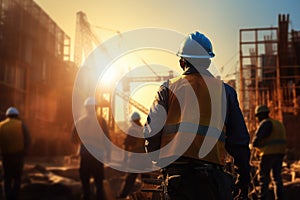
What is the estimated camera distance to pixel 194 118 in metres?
3.08

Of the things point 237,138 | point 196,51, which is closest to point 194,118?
point 237,138

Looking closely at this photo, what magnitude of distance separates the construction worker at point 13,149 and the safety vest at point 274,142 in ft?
14.9

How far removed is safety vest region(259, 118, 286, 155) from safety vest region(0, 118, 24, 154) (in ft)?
15.2

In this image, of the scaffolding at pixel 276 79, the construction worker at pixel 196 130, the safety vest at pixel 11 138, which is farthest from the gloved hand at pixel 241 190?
the scaffolding at pixel 276 79

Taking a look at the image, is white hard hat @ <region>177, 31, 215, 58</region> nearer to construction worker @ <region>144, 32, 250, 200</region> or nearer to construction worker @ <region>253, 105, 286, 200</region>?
construction worker @ <region>144, 32, 250, 200</region>

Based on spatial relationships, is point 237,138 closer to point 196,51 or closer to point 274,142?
point 196,51

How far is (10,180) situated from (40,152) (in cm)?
2562

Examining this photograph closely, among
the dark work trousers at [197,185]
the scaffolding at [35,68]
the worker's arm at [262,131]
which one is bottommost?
the dark work trousers at [197,185]

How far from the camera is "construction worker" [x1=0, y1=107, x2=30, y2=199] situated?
8.87 m

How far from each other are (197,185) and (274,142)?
18.4 ft

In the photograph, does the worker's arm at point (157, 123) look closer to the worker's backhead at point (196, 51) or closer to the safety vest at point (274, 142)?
the worker's backhead at point (196, 51)

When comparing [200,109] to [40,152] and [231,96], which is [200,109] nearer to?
[231,96]

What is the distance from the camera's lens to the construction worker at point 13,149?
8.87 metres

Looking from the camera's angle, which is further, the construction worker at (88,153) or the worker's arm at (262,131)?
the construction worker at (88,153)
